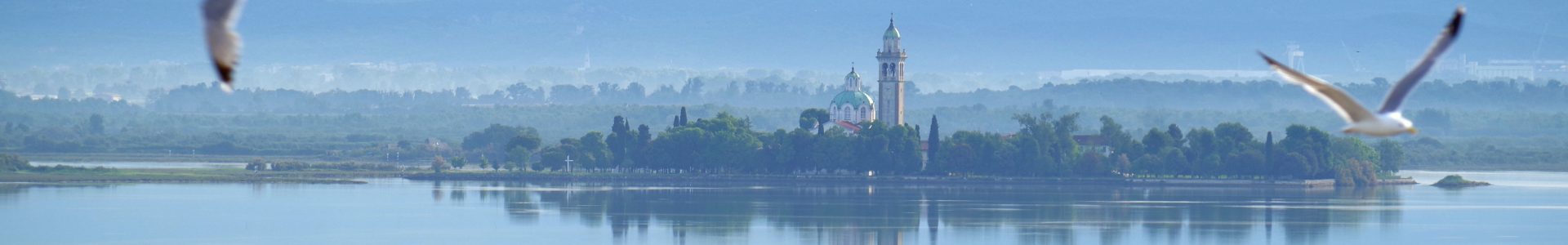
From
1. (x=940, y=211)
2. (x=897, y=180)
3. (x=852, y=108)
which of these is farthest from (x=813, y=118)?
(x=940, y=211)

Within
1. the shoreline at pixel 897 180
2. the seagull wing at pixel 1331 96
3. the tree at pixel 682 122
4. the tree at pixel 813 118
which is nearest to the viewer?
the seagull wing at pixel 1331 96

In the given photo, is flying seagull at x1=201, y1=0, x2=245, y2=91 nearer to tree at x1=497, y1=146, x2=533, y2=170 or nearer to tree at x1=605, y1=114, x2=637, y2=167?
tree at x1=605, y1=114, x2=637, y2=167

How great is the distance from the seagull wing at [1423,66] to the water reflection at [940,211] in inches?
1857

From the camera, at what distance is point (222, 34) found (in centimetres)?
780

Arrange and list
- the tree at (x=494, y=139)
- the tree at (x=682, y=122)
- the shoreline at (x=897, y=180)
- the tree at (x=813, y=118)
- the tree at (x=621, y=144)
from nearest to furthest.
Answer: the shoreline at (x=897, y=180) < the tree at (x=621, y=144) < the tree at (x=682, y=122) < the tree at (x=813, y=118) < the tree at (x=494, y=139)

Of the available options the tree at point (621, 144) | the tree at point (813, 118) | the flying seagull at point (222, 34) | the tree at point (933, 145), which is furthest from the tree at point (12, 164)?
the flying seagull at point (222, 34)

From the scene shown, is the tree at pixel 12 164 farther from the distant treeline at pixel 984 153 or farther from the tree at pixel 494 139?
the tree at pixel 494 139

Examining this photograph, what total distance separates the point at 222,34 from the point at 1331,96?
416 cm

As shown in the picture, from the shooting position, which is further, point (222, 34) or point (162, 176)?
point (162, 176)

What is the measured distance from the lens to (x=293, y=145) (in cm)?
16300

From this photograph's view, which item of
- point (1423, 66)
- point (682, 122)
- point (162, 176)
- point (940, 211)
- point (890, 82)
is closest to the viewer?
point (1423, 66)

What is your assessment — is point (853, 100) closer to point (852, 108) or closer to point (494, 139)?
point (852, 108)

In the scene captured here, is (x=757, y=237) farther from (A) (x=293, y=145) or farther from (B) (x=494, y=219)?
(A) (x=293, y=145)

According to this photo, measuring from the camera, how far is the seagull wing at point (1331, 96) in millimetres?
8859
